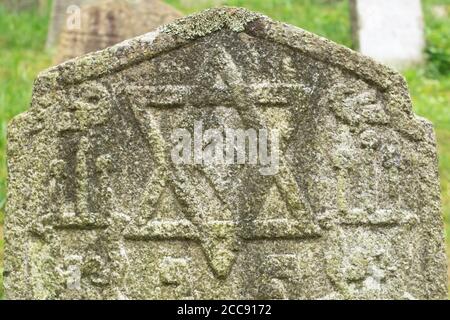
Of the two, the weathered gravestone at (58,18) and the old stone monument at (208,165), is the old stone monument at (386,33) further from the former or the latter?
the old stone monument at (208,165)

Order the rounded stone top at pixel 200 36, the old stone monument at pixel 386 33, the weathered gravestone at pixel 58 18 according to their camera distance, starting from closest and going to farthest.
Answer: the rounded stone top at pixel 200 36, the old stone monument at pixel 386 33, the weathered gravestone at pixel 58 18

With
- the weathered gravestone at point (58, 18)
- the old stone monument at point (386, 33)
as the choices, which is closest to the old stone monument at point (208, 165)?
the old stone monument at point (386, 33)

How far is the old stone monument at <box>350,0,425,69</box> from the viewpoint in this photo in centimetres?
977

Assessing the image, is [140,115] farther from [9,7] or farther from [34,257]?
[9,7]

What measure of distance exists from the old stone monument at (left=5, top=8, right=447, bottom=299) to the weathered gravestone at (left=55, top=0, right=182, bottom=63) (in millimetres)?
4153

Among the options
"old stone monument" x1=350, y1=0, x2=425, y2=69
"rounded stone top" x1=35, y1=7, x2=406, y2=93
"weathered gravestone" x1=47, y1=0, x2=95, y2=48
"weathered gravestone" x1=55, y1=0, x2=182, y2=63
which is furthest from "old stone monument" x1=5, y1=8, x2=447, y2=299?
"weathered gravestone" x1=47, y1=0, x2=95, y2=48

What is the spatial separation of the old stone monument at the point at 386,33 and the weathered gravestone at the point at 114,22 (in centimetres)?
A: 204

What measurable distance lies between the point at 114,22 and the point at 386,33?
2.64 meters

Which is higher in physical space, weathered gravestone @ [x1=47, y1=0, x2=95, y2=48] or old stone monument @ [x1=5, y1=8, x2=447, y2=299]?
weathered gravestone @ [x1=47, y1=0, x2=95, y2=48]

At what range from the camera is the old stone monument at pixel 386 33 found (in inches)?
385

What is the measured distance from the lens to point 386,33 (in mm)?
9820

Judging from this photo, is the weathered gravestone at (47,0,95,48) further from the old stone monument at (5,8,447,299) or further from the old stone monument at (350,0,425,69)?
the old stone monument at (5,8,447,299)

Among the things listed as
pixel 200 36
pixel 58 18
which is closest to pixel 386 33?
pixel 58 18

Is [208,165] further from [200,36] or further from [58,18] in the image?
[58,18]
